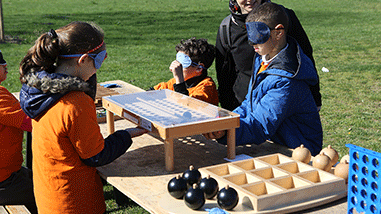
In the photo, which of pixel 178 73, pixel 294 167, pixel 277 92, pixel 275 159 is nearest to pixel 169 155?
pixel 275 159

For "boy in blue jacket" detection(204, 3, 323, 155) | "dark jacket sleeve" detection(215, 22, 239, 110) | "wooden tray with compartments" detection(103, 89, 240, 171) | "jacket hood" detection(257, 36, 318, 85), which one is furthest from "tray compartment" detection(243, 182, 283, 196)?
"dark jacket sleeve" detection(215, 22, 239, 110)

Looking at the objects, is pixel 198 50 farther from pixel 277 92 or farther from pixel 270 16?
pixel 277 92

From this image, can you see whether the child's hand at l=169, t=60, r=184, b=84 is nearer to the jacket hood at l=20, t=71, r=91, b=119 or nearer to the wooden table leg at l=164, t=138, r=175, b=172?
the wooden table leg at l=164, t=138, r=175, b=172

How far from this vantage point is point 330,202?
2475 mm

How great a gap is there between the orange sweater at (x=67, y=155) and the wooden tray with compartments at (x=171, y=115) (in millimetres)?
393

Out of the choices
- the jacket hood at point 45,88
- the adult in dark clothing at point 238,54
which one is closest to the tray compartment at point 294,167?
the jacket hood at point 45,88

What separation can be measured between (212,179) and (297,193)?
43 cm

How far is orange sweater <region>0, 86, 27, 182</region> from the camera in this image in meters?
3.56

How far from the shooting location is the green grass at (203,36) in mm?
8414

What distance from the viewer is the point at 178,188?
246 centimetres

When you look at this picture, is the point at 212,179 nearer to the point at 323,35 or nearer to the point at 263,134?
the point at 263,134

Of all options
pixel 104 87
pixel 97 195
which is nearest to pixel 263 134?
pixel 97 195

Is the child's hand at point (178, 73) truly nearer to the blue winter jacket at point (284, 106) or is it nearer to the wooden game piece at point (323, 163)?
the blue winter jacket at point (284, 106)

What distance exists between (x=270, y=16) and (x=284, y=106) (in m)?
0.62
